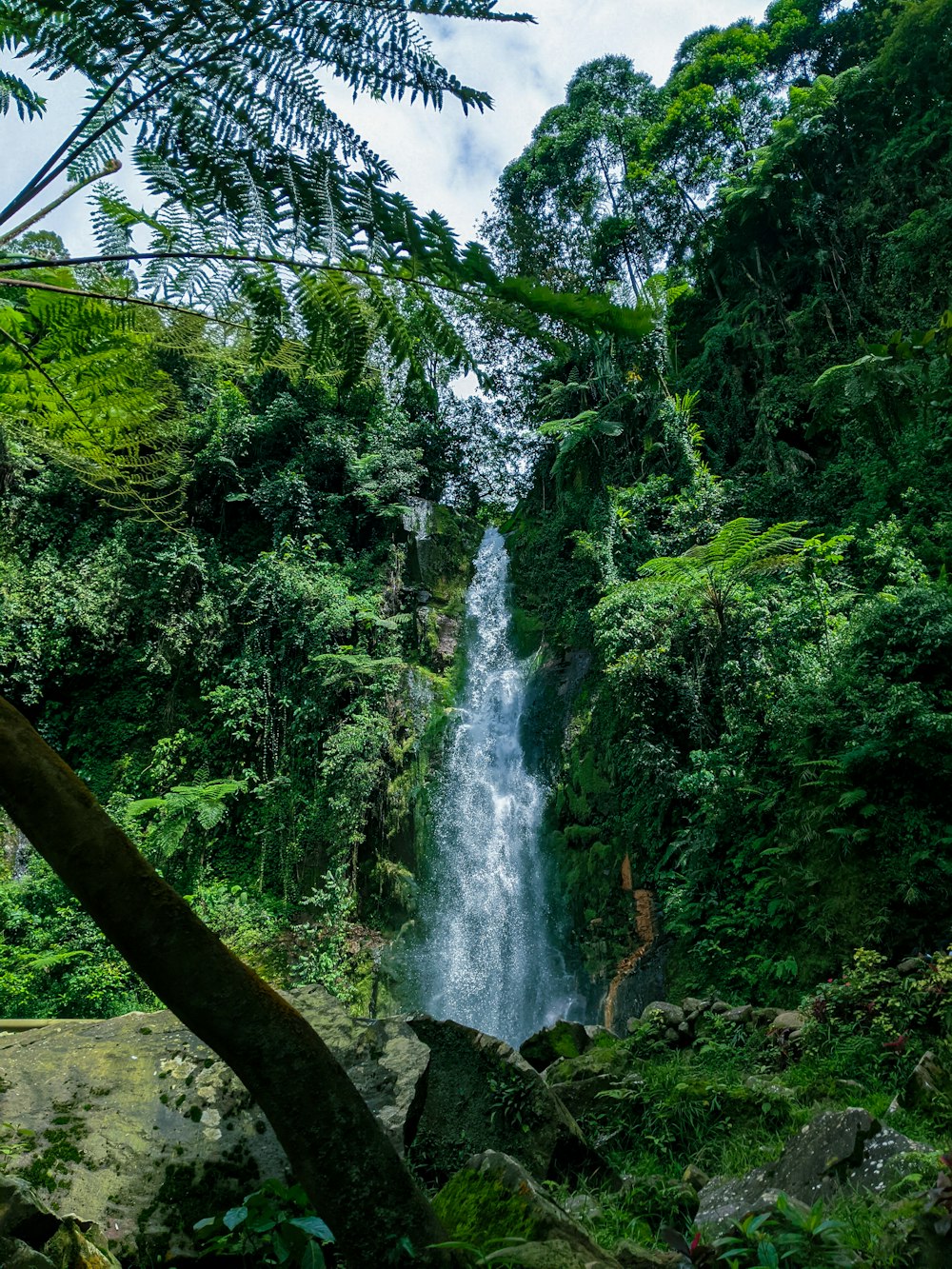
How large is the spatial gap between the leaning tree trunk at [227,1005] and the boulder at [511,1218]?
1.38ft

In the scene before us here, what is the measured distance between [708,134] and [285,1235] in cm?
Answer: 1896

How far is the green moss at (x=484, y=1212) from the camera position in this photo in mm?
1964

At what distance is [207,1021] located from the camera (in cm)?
143

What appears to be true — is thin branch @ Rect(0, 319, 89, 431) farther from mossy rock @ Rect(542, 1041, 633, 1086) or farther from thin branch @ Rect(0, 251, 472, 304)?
mossy rock @ Rect(542, 1041, 633, 1086)

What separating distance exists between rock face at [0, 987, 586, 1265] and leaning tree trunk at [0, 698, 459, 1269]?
4.30ft

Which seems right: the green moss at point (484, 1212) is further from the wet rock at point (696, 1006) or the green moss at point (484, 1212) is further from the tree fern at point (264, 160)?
the wet rock at point (696, 1006)

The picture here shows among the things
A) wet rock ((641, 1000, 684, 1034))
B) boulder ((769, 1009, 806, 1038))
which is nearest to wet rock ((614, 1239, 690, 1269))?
boulder ((769, 1009, 806, 1038))

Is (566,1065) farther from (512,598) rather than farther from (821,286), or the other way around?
(821,286)

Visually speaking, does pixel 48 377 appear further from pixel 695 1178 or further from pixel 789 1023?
pixel 789 1023

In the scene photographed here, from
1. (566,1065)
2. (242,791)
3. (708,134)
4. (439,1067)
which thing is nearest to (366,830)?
(242,791)

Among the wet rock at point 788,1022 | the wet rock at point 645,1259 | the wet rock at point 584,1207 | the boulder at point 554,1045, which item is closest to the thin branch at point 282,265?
the wet rock at point 645,1259

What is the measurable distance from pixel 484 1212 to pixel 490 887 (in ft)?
28.6

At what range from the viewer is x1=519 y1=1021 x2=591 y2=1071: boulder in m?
5.59

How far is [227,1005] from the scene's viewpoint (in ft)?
4.72
